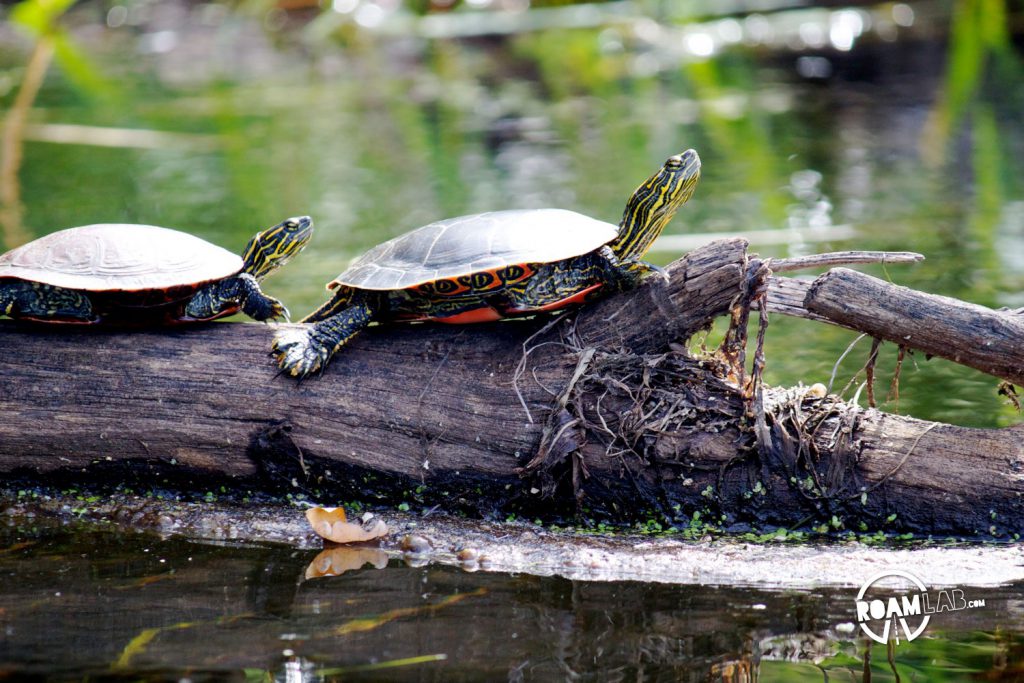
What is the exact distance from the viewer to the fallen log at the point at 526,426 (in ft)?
11.1

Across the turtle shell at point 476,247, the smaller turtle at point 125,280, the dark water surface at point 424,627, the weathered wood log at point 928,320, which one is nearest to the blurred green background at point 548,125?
the weathered wood log at point 928,320

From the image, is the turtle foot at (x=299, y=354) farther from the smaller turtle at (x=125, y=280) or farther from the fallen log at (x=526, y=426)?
the smaller turtle at (x=125, y=280)

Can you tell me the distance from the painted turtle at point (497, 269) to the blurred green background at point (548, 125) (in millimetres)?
1048

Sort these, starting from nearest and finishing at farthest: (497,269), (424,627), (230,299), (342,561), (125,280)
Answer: (424,627) → (342,561) → (497,269) → (125,280) → (230,299)

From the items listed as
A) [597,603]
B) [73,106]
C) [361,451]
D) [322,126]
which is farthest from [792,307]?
[73,106]

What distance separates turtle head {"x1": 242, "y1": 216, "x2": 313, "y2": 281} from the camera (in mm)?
3889

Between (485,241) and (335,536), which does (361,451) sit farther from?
(485,241)

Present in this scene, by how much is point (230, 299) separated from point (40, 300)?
2.02 feet

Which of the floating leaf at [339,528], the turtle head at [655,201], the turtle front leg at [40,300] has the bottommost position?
the floating leaf at [339,528]

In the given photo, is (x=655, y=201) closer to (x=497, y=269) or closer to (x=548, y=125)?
(x=497, y=269)

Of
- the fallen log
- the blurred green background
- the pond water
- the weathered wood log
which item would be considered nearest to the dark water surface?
the pond water

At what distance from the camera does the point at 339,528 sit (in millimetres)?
3254

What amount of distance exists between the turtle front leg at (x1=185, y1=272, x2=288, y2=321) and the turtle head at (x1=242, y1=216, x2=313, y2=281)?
0.09 m

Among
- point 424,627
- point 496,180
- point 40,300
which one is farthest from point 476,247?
point 496,180
